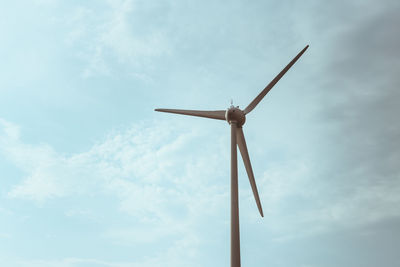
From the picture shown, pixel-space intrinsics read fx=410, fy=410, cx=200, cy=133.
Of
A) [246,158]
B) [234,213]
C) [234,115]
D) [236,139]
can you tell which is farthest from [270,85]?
[234,213]

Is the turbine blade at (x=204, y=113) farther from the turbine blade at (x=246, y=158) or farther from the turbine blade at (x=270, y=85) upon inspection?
the turbine blade at (x=270, y=85)

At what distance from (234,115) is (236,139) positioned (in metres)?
2.27

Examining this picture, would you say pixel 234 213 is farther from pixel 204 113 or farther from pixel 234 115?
pixel 204 113

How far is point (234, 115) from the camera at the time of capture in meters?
36.8

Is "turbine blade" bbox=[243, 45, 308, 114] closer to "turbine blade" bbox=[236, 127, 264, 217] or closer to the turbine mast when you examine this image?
"turbine blade" bbox=[236, 127, 264, 217]

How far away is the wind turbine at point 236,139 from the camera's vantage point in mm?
31720

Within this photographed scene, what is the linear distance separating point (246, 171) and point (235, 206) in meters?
6.79

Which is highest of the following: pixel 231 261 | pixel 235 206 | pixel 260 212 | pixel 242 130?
pixel 242 130

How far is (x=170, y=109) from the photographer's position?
41250 mm

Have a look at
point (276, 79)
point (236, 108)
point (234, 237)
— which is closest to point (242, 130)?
point (236, 108)

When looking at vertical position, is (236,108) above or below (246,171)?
above

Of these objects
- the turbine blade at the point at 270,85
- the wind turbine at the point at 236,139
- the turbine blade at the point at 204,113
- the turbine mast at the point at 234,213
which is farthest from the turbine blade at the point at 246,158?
the turbine blade at the point at 270,85

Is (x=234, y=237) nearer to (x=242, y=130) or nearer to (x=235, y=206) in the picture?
(x=235, y=206)

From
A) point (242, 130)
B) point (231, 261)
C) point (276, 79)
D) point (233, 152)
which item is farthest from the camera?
point (276, 79)
